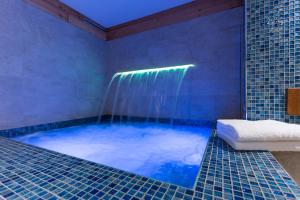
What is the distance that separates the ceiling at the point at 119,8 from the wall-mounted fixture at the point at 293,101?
A: 170 cm

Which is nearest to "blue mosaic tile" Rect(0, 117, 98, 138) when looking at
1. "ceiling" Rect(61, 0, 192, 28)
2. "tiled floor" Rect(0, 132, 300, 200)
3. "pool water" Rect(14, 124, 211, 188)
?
"pool water" Rect(14, 124, 211, 188)

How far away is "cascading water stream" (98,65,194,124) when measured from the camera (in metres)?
2.25

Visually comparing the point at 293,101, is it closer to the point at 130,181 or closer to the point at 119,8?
the point at 130,181

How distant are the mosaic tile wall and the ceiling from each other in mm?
1073

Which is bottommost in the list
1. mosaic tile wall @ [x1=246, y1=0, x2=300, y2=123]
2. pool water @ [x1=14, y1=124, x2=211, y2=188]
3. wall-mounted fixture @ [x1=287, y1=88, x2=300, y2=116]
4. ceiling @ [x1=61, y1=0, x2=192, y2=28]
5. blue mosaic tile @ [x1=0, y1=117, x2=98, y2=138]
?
pool water @ [x1=14, y1=124, x2=211, y2=188]

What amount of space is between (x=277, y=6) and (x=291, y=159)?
4.36 ft

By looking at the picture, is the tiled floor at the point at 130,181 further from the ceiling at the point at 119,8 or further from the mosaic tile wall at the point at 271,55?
the ceiling at the point at 119,8

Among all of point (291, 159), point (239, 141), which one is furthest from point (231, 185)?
point (291, 159)

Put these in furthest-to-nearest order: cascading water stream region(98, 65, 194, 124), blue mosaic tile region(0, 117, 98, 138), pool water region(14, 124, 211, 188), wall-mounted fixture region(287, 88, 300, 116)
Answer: cascading water stream region(98, 65, 194, 124) < blue mosaic tile region(0, 117, 98, 138) < wall-mounted fixture region(287, 88, 300, 116) < pool water region(14, 124, 211, 188)

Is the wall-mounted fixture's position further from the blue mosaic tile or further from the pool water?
the blue mosaic tile

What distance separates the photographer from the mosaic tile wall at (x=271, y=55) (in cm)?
126

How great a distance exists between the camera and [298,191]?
0.53 metres

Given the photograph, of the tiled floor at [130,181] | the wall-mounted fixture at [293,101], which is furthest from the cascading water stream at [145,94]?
the tiled floor at [130,181]

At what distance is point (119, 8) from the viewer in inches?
85.0
